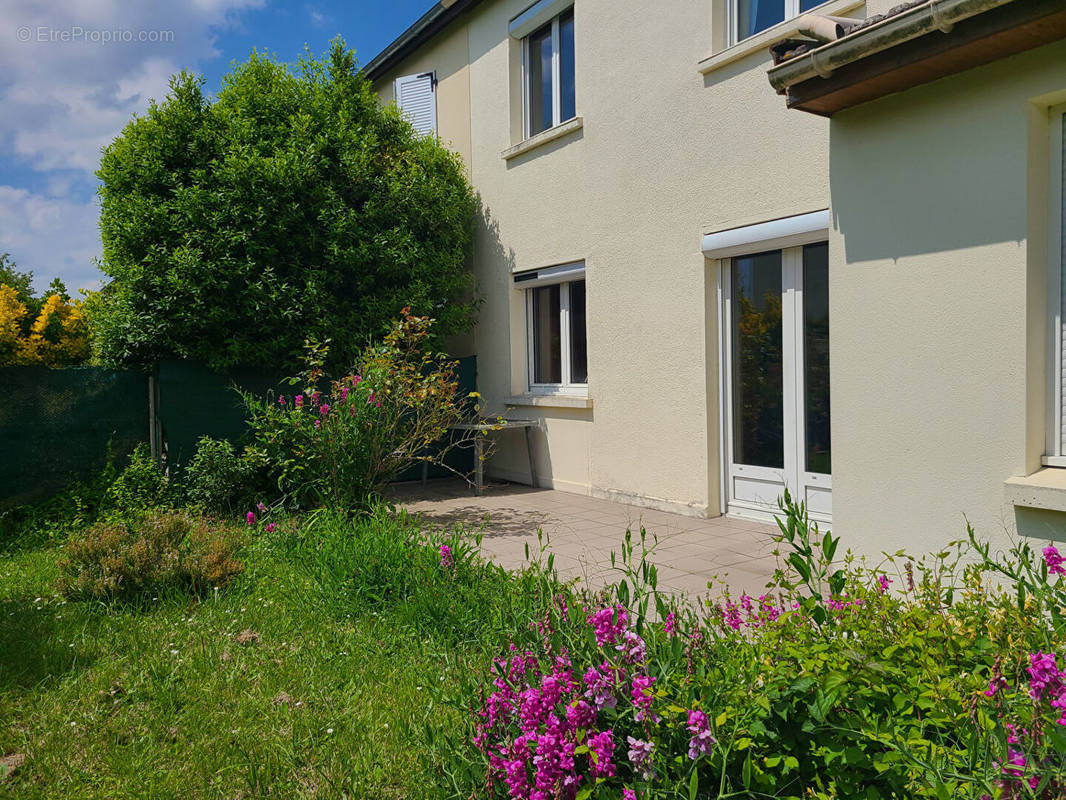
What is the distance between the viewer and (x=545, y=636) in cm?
257

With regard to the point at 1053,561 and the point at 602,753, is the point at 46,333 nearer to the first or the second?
the point at 602,753

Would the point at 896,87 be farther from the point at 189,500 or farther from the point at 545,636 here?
the point at 189,500

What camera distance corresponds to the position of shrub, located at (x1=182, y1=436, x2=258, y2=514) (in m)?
7.08

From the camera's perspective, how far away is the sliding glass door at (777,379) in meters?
5.97

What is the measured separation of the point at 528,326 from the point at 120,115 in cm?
500

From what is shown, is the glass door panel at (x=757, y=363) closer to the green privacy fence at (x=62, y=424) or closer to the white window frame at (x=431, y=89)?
the green privacy fence at (x=62, y=424)

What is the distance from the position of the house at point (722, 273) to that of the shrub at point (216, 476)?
3.42 m

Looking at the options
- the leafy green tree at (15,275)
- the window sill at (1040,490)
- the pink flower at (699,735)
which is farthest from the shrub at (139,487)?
the leafy green tree at (15,275)

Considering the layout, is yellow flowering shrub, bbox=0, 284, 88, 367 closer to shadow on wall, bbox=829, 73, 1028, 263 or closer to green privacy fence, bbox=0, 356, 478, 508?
green privacy fence, bbox=0, 356, 478, 508

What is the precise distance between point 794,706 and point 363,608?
9.57 ft

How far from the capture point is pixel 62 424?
7004 mm

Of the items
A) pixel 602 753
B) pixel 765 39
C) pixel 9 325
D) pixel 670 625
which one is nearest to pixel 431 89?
pixel 765 39

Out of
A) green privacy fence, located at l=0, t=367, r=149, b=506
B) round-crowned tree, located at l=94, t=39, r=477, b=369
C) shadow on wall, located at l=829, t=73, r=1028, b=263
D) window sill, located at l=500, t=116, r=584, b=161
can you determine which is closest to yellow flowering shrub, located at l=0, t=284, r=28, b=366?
round-crowned tree, located at l=94, t=39, r=477, b=369

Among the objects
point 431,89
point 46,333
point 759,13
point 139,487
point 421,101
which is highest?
point 431,89
